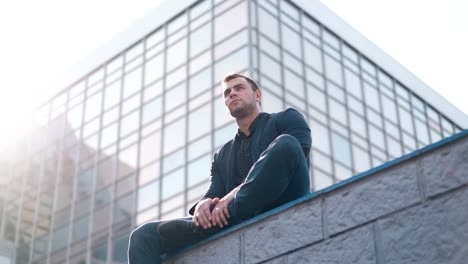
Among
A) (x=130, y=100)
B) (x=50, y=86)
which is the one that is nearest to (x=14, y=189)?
(x=50, y=86)

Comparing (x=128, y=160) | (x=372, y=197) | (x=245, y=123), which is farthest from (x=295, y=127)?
(x=128, y=160)

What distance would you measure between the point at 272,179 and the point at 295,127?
630 millimetres

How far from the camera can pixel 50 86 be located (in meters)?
33.4

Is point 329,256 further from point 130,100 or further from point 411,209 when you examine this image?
point 130,100

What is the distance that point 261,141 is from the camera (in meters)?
5.37

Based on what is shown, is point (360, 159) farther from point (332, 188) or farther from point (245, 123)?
point (332, 188)

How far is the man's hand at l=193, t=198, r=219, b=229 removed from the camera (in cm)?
493

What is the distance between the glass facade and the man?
17.8m

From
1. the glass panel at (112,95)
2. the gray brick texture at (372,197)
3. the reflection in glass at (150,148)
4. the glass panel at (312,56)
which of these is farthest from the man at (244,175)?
the glass panel at (112,95)

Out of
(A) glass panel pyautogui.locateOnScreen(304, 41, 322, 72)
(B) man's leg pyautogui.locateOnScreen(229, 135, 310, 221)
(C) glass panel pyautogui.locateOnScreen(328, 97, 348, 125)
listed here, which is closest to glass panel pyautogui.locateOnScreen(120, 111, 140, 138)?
(A) glass panel pyautogui.locateOnScreen(304, 41, 322, 72)

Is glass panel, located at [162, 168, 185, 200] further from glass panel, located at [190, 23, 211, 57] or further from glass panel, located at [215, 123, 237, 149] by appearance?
glass panel, located at [190, 23, 211, 57]

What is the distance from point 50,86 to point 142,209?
10070 mm

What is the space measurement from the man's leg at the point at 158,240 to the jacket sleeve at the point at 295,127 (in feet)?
2.81

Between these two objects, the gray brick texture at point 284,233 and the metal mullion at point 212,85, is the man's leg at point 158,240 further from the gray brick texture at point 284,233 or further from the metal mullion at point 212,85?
the metal mullion at point 212,85
